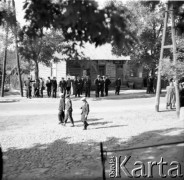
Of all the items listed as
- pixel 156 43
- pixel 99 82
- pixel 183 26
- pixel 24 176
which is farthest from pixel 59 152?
pixel 156 43

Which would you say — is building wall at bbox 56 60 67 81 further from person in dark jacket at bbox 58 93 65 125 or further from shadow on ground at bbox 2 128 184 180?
shadow on ground at bbox 2 128 184 180

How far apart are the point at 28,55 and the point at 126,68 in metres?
28.5

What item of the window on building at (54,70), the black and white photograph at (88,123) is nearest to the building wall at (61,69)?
the window on building at (54,70)

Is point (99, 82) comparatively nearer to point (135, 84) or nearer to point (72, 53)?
point (135, 84)

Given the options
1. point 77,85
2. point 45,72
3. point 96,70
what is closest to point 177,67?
point 77,85

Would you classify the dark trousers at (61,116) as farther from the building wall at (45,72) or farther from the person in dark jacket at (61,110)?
the building wall at (45,72)

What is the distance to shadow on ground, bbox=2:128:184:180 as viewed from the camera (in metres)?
7.18

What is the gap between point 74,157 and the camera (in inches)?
336

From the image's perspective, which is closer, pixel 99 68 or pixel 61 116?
pixel 61 116

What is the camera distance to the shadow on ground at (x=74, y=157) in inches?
283

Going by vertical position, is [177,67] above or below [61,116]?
above

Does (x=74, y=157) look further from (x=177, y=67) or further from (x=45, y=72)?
(x=45, y=72)

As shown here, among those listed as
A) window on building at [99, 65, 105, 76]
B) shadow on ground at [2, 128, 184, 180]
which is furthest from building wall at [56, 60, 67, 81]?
shadow on ground at [2, 128, 184, 180]

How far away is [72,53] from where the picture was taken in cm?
619
